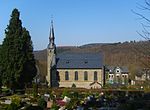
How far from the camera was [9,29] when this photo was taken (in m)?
60.8

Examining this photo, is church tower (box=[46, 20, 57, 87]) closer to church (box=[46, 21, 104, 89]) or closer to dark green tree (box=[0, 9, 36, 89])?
church (box=[46, 21, 104, 89])

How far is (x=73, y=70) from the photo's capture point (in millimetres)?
88500

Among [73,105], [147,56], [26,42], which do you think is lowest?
[73,105]

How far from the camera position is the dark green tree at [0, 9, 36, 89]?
58.2 m

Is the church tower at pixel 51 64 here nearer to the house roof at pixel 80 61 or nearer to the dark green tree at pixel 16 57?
the house roof at pixel 80 61

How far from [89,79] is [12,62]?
103ft

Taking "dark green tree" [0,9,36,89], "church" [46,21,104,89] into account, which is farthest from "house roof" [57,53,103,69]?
"dark green tree" [0,9,36,89]

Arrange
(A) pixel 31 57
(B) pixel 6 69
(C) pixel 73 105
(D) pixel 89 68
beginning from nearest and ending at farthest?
(C) pixel 73 105
(B) pixel 6 69
(A) pixel 31 57
(D) pixel 89 68

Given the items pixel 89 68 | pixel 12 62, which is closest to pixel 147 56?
pixel 12 62

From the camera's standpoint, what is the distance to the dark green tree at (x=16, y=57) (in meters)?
58.2

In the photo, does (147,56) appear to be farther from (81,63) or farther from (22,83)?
(81,63)

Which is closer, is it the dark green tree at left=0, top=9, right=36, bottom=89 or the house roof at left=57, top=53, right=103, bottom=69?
the dark green tree at left=0, top=9, right=36, bottom=89

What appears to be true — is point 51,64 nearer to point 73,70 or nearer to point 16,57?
point 73,70

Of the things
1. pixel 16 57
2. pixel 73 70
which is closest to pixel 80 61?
pixel 73 70
